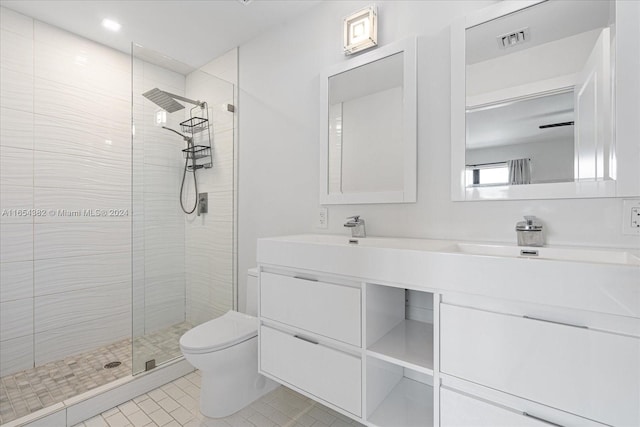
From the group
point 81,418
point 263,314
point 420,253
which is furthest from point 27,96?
point 420,253

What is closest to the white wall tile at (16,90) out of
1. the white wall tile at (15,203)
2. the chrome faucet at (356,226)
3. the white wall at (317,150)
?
the white wall tile at (15,203)

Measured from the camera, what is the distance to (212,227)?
2402 mm

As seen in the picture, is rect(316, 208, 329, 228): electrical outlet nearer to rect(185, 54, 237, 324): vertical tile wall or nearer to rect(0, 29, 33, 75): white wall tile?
rect(185, 54, 237, 324): vertical tile wall

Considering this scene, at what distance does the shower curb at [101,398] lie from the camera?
1.51 m

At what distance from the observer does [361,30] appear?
168cm

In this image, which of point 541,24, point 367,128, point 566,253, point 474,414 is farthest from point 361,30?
point 474,414

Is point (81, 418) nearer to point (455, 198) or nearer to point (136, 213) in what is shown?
point (136, 213)

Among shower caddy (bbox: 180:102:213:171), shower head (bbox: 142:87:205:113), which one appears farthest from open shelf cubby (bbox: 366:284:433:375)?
shower head (bbox: 142:87:205:113)

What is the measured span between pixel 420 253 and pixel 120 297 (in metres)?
2.59

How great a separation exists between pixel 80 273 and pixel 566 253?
3.05 metres

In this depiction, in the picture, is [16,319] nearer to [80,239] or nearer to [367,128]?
[80,239]

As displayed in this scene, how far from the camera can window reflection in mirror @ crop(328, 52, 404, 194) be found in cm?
160

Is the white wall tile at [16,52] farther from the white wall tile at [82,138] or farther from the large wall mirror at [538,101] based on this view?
the large wall mirror at [538,101]

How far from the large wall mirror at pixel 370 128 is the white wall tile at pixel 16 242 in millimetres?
2097
